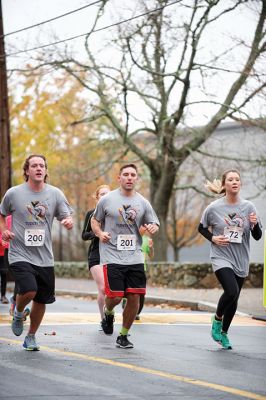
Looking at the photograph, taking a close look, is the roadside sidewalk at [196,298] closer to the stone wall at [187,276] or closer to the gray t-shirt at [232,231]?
the stone wall at [187,276]

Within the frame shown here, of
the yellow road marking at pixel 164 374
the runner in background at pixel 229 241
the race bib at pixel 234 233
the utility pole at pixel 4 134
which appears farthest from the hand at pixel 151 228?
the utility pole at pixel 4 134

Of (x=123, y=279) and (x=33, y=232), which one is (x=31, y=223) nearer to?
(x=33, y=232)

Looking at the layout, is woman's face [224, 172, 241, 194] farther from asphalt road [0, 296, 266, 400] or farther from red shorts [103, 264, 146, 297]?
asphalt road [0, 296, 266, 400]

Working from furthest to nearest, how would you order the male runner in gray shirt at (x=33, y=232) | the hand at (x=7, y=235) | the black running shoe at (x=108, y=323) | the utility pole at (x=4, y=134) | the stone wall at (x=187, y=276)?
the utility pole at (x=4, y=134) < the stone wall at (x=187, y=276) < the black running shoe at (x=108, y=323) < the male runner in gray shirt at (x=33, y=232) < the hand at (x=7, y=235)

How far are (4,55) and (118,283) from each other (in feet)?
55.9

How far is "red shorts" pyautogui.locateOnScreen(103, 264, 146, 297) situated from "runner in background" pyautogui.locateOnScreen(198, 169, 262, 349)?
33.7 inches

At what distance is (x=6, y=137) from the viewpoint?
2686 cm

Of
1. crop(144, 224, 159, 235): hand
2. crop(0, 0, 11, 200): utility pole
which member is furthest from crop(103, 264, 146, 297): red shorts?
crop(0, 0, 11, 200): utility pole

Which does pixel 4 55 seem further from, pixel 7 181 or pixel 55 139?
pixel 55 139

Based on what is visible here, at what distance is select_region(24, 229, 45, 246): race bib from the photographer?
1018cm

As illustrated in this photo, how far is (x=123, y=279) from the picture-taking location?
10.9m

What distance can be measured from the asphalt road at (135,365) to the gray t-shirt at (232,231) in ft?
3.03

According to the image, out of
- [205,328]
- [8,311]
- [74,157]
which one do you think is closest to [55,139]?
[74,157]

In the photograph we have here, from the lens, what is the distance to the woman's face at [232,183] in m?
11.1
